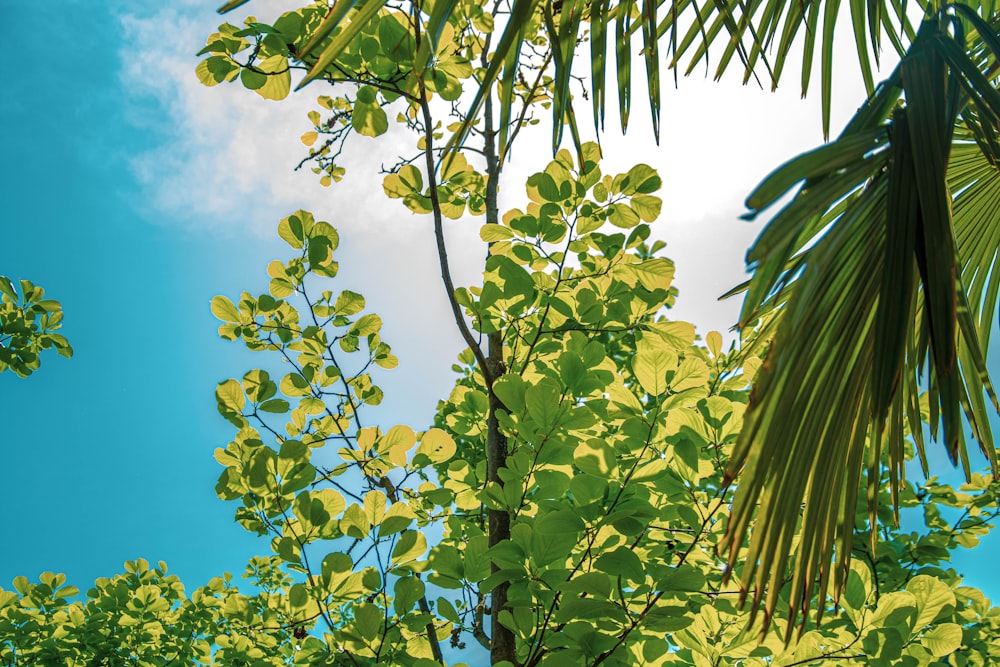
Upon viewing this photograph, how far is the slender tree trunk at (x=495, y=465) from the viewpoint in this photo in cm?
153

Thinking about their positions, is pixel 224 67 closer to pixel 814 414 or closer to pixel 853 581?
pixel 814 414

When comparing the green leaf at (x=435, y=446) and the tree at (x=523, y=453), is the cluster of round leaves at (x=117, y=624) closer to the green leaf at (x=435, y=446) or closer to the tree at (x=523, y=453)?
the tree at (x=523, y=453)

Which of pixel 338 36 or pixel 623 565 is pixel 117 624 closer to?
pixel 623 565

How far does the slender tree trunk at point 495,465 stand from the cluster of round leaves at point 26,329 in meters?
1.87

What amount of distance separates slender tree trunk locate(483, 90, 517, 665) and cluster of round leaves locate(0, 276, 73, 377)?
6.13ft

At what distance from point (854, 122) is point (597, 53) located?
58 centimetres

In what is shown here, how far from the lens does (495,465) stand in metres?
1.65

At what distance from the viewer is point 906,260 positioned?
69cm

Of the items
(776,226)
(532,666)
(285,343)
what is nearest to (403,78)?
(285,343)

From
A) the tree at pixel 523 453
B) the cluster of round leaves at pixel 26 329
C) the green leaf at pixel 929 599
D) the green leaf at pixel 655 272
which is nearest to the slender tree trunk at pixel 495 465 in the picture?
the tree at pixel 523 453

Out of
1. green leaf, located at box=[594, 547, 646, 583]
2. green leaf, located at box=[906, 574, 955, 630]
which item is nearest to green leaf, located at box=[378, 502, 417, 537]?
green leaf, located at box=[594, 547, 646, 583]

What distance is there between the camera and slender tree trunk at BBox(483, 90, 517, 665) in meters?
1.53

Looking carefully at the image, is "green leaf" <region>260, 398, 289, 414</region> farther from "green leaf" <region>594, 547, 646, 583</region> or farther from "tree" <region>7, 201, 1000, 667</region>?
"green leaf" <region>594, 547, 646, 583</region>

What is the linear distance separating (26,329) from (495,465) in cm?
206
